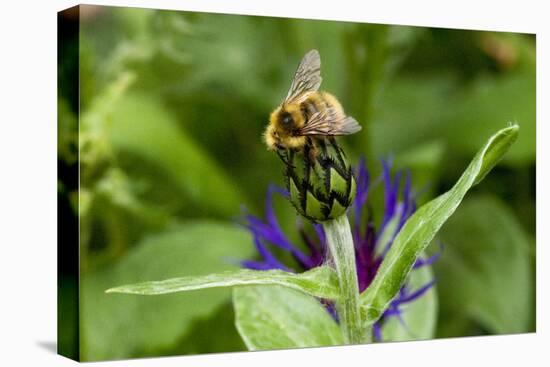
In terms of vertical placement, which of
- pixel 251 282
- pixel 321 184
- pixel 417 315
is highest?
pixel 321 184

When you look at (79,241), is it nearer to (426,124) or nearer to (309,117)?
(309,117)

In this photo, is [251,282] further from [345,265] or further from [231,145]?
[231,145]

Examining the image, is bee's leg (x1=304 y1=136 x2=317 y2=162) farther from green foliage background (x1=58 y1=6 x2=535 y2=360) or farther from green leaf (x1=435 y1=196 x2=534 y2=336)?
green leaf (x1=435 y1=196 x2=534 y2=336)

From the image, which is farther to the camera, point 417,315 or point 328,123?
point 417,315

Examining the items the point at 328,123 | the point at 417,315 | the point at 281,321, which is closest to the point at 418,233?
the point at 328,123

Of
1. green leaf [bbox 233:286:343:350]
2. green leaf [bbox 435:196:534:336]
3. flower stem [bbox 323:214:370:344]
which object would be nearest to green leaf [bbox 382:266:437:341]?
green leaf [bbox 233:286:343:350]

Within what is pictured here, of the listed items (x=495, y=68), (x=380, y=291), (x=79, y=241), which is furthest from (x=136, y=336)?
(x=495, y=68)

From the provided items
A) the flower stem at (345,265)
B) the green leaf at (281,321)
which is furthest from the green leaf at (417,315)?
the flower stem at (345,265)
